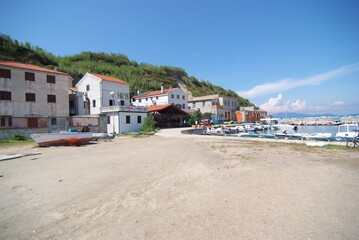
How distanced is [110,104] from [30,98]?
11305 mm

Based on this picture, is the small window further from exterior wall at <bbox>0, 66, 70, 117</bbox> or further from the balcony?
the balcony

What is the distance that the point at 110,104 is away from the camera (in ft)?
108

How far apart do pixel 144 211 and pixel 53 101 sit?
30432 millimetres

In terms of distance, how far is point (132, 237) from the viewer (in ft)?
11.6

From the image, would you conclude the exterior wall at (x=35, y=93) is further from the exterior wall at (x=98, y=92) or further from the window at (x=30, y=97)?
the exterior wall at (x=98, y=92)

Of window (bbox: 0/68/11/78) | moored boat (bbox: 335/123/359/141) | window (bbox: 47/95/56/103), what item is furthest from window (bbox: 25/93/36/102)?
moored boat (bbox: 335/123/359/141)

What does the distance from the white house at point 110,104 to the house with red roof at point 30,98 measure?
4575 millimetres

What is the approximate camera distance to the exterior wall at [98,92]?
105ft

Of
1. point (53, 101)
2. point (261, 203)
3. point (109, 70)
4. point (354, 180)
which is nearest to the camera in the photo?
point (261, 203)

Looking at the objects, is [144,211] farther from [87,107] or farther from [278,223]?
[87,107]

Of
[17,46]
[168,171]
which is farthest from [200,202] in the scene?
[17,46]

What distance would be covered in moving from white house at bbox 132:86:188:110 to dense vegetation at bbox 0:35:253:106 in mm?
11311

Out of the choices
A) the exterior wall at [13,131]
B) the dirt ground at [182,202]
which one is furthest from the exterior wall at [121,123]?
the dirt ground at [182,202]

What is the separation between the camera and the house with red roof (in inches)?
923
